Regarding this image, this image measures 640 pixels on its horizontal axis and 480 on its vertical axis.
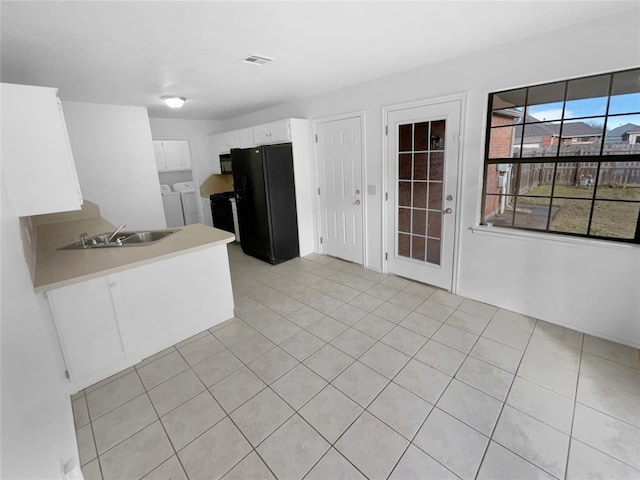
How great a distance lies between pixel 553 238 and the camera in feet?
8.02

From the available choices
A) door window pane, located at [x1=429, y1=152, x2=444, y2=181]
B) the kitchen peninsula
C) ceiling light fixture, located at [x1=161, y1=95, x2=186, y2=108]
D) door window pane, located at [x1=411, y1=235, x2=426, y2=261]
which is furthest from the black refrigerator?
door window pane, located at [x1=429, y1=152, x2=444, y2=181]

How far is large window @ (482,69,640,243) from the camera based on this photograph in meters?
2.09

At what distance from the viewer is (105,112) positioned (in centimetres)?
381

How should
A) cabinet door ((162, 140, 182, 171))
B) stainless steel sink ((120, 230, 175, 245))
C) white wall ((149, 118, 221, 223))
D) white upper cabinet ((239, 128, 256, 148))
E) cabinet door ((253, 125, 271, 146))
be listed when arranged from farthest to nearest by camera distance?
cabinet door ((162, 140, 182, 171)) → white wall ((149, 118, 221, 223)) → white upper cabinet ((239, 128, 256, 148)) → cabinet door ((253, 125, 271, 146)) → stainless steel sink ((120, 230, 175, 245))

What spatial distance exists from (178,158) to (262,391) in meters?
5.84

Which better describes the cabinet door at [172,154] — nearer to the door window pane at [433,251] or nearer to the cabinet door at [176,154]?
the cabinet door at [176,154]

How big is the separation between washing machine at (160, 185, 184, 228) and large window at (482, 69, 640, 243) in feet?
18.6

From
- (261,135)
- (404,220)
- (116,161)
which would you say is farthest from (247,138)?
(404,220)

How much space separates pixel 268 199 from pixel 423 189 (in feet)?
6.70

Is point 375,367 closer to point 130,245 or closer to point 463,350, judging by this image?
point 463,350

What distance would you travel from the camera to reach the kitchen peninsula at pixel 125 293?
197 centimetres

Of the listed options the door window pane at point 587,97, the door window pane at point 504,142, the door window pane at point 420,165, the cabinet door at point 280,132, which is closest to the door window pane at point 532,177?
the door window pane at point 504,142

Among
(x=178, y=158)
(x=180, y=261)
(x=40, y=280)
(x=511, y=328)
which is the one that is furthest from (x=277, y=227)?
(x=178, y=158)

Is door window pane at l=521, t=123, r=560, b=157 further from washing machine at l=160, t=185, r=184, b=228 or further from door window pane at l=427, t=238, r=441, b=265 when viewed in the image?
washing machine at l=160, t=185, r=184, b=228
